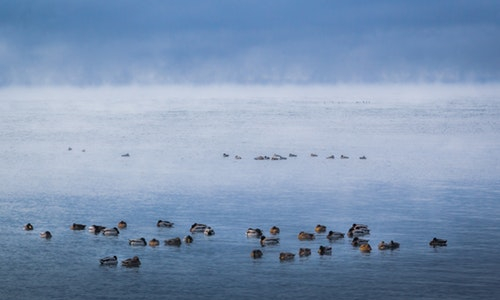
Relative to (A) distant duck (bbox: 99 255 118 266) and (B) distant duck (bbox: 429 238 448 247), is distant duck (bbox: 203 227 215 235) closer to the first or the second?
(A) distant duck (bbox: 99 255 118 266)

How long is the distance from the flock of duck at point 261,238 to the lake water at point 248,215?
19.1 inches

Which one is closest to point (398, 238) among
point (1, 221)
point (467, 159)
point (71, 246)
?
point (71, 246)

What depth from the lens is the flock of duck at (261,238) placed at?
53.5 meters

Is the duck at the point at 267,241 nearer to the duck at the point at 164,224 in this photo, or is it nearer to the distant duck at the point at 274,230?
the distant duck at the point at 274,230

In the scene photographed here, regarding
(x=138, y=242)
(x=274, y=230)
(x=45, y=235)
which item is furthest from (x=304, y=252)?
(x=45, y=235)

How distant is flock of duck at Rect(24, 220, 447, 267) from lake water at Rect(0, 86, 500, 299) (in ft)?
1.60

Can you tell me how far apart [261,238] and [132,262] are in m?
8.94

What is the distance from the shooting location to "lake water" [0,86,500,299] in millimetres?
48500

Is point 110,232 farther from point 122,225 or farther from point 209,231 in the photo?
point 209,231

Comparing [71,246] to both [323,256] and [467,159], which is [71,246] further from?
[467,159]

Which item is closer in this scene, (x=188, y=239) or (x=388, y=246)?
(x=388, y=246)

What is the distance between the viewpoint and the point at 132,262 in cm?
5200

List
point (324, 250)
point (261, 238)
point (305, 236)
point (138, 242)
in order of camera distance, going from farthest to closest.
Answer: point (305, 236) < point (261, 238) < point (138, 242) < point (324, 250)

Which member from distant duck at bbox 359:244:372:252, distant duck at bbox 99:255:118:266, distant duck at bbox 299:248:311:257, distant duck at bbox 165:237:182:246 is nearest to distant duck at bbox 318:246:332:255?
distant duck at bbox 299:248:311:257
